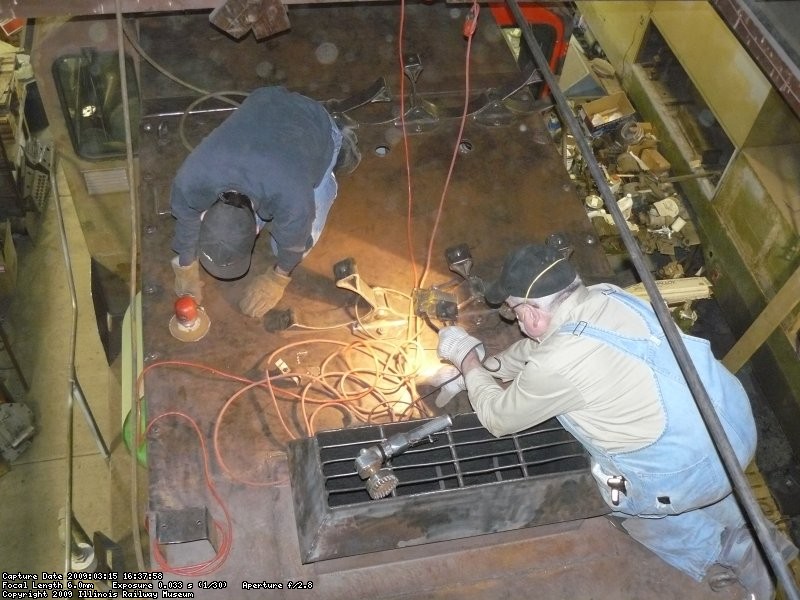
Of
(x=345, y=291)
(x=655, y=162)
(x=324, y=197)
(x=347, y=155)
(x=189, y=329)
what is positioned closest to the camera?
(x=189, y=329)

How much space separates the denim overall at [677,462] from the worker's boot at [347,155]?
4.93 feet

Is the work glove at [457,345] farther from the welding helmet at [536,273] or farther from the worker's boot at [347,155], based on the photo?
the worker's boot at [347,155]

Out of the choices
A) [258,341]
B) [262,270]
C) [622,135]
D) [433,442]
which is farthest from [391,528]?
[622,135]

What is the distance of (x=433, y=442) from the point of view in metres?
2.64

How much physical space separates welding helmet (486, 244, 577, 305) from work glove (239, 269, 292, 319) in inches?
41.1

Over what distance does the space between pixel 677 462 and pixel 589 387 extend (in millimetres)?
411

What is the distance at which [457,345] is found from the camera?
294 centimetres

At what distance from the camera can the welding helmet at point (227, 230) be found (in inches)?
108

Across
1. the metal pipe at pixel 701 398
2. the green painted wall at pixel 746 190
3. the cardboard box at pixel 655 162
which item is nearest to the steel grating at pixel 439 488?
the metal pipe at pixel 701 398

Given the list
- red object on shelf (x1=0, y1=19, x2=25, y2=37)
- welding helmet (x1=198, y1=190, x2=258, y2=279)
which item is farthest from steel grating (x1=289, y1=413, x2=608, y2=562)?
red object on shelf (x1=0, y1=19, x2=25, y2=37)

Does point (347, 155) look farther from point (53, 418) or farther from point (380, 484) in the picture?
point (53, 418)

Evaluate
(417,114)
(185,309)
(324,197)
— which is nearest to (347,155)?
(324,197)

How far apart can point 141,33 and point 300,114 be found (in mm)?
1572

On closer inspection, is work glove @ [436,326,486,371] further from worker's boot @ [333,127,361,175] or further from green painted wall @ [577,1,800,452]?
green painted wall @ [577,1,800,452]
